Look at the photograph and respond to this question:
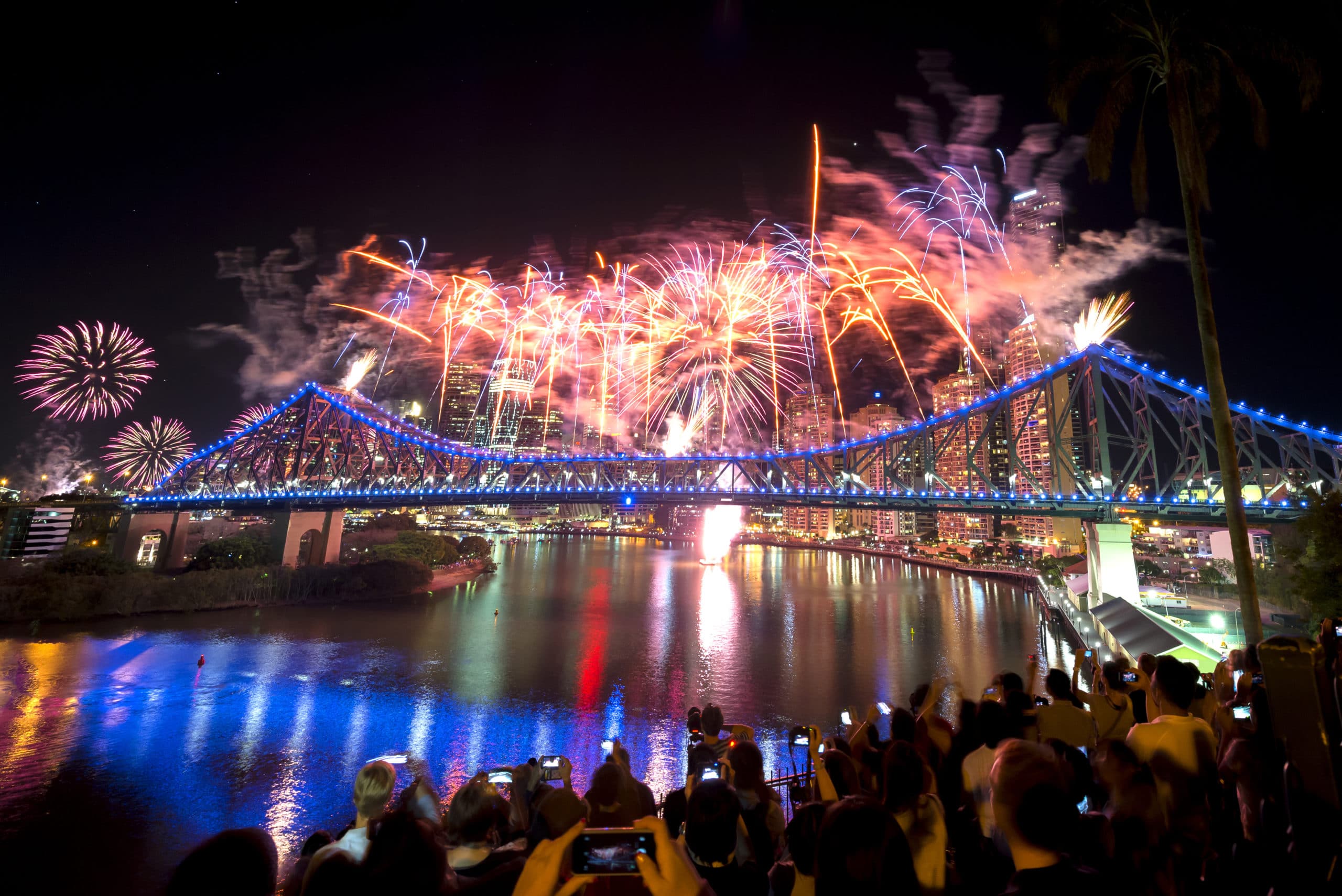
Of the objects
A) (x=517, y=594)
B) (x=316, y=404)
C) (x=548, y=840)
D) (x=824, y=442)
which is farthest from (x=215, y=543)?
(x=824, y=442)

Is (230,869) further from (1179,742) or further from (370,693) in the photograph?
(370,693)

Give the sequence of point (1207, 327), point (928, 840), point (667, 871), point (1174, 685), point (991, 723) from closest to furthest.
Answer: point (667, 871)
point (928, 840)
point (1174, 685)
point (991, 723)
point (1207, 327)

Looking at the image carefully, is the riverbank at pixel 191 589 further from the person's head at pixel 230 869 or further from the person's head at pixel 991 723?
the person's head at pixel 991 723

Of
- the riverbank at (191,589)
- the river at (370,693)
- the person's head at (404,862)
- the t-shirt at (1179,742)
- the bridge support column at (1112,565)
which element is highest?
the bridge support column at (1112,565)

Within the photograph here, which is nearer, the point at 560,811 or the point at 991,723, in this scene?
the point at 560,811

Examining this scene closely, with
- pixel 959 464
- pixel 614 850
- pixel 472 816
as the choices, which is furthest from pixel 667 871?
pixel 959 464

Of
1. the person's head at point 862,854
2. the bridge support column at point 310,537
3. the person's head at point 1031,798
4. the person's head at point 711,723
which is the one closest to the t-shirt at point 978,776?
the person's head at point 1031,798
